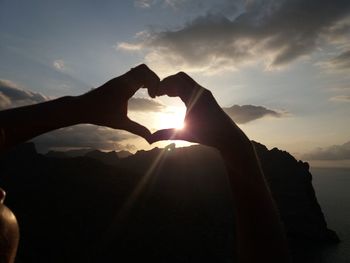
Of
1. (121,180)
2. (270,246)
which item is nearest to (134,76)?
(270,246)

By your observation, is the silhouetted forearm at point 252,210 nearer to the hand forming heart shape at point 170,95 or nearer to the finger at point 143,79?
the hand forming heart shape at point 170,95

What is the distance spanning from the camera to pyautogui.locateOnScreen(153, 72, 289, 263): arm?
2160mm

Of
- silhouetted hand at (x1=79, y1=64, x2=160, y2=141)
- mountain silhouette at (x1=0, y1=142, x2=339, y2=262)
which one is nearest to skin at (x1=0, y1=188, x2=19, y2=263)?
silhouetted hand at (x1=79, y1=64, x2=160, y2=141)

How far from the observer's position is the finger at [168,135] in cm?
286

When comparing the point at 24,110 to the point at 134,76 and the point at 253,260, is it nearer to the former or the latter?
the point at 134,76

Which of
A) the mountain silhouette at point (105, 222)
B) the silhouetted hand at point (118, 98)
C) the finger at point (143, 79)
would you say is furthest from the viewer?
the mountain silhouette at point (105, 222)

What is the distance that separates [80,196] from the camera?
5773 inches

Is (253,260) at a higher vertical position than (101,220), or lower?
higher

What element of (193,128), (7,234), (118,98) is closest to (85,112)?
(118,98)

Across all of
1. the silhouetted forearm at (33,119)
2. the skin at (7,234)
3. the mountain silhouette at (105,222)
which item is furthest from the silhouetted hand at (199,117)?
the mountain silhouette at (105,222)

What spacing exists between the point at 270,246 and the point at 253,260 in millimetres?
160

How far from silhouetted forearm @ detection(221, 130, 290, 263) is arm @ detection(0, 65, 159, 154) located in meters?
1.21

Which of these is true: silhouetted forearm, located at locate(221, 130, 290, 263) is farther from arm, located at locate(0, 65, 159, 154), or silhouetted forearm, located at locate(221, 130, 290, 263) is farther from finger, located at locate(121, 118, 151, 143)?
arm, located at locate(0, 65, 159, 154)

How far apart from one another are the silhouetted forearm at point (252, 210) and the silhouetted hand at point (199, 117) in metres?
0.09
